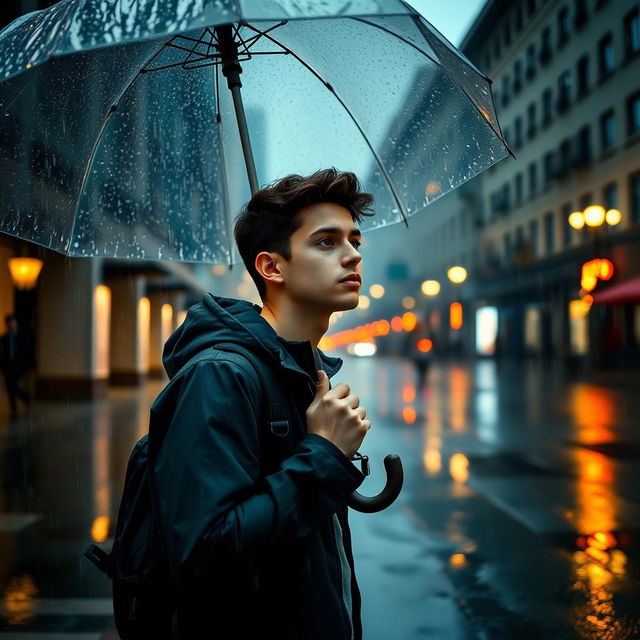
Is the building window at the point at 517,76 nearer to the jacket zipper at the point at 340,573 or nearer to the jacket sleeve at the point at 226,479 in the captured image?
the jacket zipper at the point at 340,573

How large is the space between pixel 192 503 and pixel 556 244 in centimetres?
3835

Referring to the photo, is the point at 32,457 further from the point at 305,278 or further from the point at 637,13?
the point at 637,13

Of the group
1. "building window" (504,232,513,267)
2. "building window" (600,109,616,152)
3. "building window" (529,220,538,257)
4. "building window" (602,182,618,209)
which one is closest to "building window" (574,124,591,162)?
"building window" (600,109,616,152)

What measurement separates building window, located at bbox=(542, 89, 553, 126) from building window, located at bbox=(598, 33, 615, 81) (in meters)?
5.93

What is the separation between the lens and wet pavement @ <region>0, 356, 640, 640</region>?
4141 millimetres

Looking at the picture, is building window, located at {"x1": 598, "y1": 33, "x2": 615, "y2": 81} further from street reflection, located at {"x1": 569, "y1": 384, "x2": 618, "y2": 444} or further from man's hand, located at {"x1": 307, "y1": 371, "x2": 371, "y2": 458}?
man's hand, located at {"x1": 307, "y1": 371, "x2": 371, "y2": 458}

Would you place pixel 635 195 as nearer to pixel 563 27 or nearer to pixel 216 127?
pixel 563 27

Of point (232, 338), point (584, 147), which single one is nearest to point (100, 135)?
point (232, 338)

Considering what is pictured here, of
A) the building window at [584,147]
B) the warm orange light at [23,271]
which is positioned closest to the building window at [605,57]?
the building window at [584,147]

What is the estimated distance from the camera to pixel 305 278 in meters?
2.04

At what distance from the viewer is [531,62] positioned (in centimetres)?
3862

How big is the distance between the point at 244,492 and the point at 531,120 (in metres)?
41.9

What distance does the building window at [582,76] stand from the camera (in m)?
32.5

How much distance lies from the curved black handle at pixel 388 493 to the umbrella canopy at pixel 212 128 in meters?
1.49
